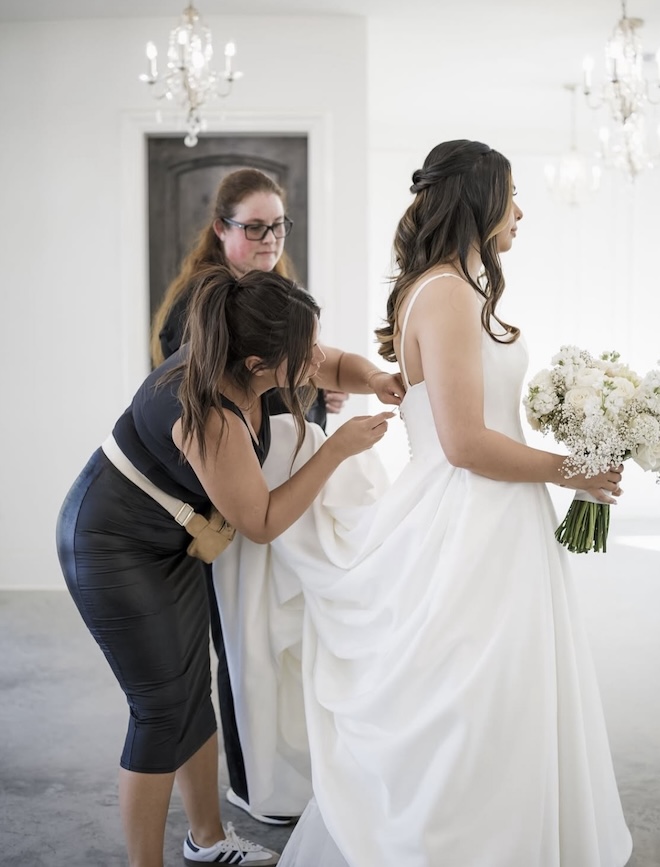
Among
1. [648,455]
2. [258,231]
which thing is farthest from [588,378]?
[258,231]

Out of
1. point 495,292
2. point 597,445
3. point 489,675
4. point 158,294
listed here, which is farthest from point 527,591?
point 158,294

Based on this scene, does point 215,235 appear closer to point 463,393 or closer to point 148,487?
point 148,487

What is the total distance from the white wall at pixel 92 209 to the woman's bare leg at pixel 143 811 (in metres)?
3.51

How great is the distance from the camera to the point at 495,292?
1968 millimetres

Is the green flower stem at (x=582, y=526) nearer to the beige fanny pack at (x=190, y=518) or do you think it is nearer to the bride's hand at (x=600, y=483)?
the bride's hand at (x=600, y=483)

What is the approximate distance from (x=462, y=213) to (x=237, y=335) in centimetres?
54

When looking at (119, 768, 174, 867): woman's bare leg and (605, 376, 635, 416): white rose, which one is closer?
(605, 376, 635, 416): white rose

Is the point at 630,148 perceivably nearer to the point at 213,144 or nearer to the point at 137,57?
the point at 213,144

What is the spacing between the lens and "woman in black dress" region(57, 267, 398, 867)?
5.97 ft

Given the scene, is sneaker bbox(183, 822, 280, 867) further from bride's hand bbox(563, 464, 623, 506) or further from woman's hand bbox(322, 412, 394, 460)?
bride's hand bbox(563, 464, 623, 506)

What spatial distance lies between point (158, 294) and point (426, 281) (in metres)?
3.63

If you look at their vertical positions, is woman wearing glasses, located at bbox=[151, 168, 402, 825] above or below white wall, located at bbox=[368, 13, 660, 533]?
below

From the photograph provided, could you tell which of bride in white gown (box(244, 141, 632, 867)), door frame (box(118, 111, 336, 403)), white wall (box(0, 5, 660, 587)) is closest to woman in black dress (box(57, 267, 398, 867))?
bride in white gown (box(244, 141, 632, 867))

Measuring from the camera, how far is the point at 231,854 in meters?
2.29
